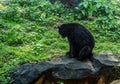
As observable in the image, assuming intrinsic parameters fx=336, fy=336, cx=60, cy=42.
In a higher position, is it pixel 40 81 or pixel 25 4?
pixel 25 4

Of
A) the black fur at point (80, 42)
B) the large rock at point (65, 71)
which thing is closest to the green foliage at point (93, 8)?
the black fur at point (80, 42)

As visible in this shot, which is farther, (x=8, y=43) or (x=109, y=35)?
(x=109, y=35)

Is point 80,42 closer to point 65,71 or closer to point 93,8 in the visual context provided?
point 65,71

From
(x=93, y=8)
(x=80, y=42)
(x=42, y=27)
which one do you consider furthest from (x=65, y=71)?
(x=93, y=8)

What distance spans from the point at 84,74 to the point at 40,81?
35.5 inches

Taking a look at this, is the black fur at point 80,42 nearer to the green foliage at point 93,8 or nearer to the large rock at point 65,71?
the large rock at point 65,71

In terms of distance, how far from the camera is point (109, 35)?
29.6ft

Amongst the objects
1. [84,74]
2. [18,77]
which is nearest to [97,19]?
[84,74]

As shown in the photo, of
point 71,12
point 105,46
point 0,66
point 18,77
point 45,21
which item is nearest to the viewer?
point 18,77

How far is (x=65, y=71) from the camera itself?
6691 mm

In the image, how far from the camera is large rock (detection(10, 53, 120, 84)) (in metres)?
6.64

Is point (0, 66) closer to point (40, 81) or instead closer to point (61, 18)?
point (40, 81)

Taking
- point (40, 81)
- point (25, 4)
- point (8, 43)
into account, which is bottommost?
point (40, 81)

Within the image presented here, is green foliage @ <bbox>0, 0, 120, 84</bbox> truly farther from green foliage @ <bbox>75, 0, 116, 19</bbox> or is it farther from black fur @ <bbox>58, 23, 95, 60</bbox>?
black fur @ <bbox>58, 23, 95, 60</bbox>
